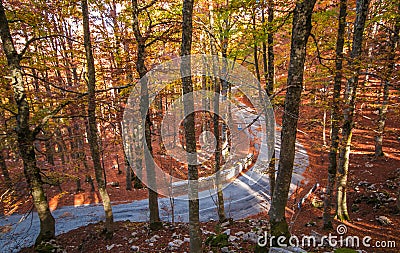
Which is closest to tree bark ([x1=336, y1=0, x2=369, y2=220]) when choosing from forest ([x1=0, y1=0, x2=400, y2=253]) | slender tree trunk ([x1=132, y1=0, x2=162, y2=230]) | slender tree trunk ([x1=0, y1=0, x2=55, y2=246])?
forest ([x1=0, y1=0, x2=400, y2=253])

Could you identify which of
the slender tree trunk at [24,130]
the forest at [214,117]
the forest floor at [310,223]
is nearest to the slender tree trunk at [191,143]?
the forest at [214,117]

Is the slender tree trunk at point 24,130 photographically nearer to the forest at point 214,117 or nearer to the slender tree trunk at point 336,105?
the forest at point 214,117

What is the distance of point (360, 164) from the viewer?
14.7 m

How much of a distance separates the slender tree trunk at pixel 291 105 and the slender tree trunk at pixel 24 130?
7.56m

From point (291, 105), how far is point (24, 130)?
794cm

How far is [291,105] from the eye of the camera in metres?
4.99

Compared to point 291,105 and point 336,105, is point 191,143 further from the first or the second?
point 336,105

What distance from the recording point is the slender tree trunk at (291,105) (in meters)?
4.62

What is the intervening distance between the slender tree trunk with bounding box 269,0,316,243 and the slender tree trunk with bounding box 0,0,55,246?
24.8 ft

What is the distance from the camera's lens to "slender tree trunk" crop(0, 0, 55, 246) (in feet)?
21.8

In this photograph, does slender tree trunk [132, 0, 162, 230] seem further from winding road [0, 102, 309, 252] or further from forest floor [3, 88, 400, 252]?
winding road [0, 102, 309, 252]

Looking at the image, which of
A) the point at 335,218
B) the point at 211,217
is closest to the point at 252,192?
the point at 211,217

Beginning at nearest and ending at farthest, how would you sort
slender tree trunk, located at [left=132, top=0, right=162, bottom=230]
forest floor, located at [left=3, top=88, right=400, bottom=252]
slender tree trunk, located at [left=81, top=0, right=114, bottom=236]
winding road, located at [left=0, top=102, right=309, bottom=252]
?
forest floor, located at [left=3, top=88, right=400, bottom=252], slender tree trunk, located at [left=81, top=0, right=114, bottom=236], slender tree trunk, located at [left=132, top=0, right=162, bottom=230], winding road, located at [left=0, top=102, right=309, bottom=252]

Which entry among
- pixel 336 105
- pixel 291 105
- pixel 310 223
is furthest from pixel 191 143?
pixel 310 223
